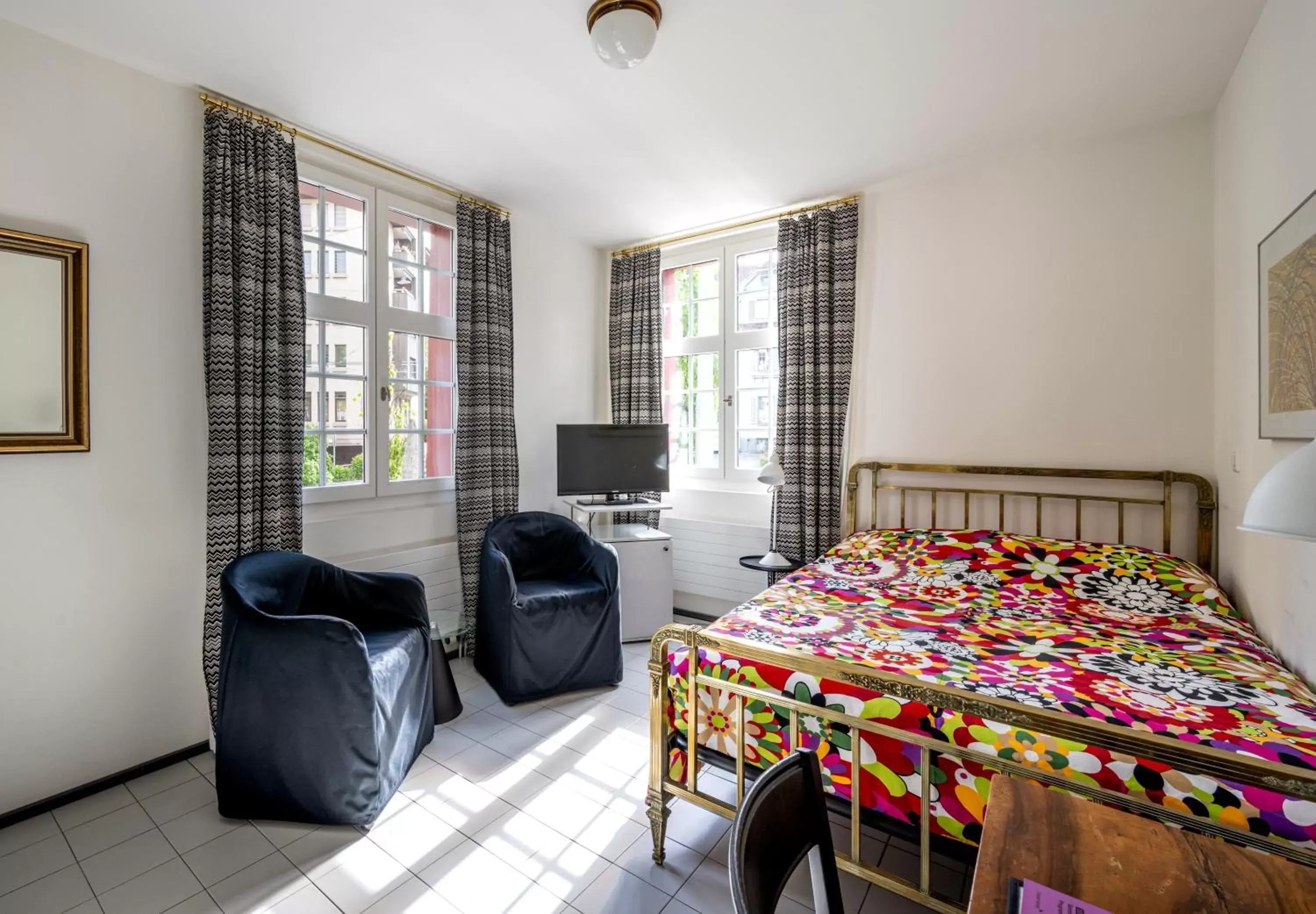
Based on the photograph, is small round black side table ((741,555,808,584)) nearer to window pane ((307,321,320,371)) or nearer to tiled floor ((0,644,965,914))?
tiled floor ((0,644,965,914))

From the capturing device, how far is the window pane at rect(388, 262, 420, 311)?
10.4 ft

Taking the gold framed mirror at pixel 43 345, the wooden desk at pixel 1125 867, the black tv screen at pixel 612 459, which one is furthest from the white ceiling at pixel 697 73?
the wooden desk at pixel 1125 867

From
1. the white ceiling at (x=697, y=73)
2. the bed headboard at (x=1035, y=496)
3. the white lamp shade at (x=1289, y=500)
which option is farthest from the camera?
the bed headboard at (x=1035, y=496)

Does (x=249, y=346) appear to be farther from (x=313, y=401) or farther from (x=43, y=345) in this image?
(x=43, y=345)

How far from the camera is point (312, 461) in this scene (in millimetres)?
2832

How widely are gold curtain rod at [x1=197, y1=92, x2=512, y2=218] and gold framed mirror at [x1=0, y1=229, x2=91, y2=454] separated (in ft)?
2.63

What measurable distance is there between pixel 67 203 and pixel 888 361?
3.67 m

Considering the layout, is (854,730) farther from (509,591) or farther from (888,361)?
(888,361)

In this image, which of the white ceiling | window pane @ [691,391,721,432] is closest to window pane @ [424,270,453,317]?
the white ceiling

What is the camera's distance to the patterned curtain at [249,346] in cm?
236

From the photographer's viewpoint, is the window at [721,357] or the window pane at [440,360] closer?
the window pane at [440,360]

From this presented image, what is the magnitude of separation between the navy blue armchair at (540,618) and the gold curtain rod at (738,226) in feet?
7.11

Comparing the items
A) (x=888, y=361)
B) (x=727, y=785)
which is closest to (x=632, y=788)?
(x=727, y=785)

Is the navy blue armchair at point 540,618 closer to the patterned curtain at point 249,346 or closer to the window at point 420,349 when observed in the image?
the window at point 420,349
